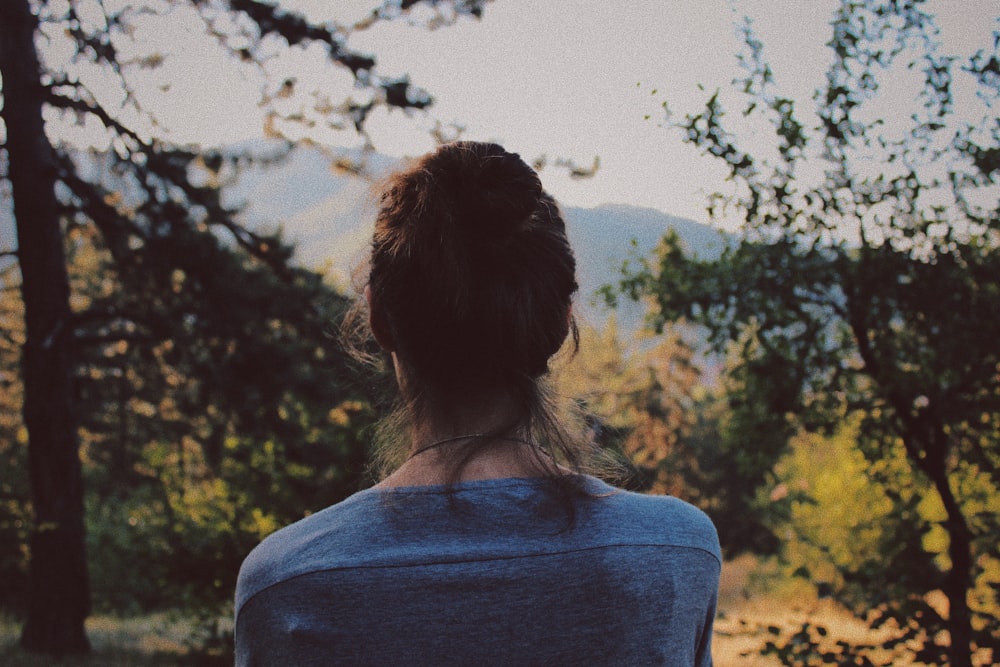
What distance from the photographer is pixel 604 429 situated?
2123 mm

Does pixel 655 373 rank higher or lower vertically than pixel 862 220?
lower

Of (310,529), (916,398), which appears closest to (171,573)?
(916,398)

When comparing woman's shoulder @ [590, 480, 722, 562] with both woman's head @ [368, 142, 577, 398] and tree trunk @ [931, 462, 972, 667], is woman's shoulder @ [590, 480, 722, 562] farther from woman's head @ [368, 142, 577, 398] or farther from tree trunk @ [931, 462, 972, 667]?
tree trunk @ [931, 462, 972, 667]

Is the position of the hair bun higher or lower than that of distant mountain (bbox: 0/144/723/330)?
lower

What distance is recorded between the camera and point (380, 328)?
128 cm

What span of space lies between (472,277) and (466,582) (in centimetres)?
45

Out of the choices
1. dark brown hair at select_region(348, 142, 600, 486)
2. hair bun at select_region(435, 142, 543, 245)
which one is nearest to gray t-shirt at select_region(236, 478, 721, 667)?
dark brown hair at select_region(348, 142, 600, 486)

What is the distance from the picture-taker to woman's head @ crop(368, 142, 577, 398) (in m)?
1.18

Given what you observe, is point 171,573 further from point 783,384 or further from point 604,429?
point 604,429

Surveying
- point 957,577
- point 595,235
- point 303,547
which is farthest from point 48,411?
point 303,547

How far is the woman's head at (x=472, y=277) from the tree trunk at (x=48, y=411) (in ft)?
31.9

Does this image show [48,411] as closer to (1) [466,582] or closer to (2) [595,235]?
(2) [595,235]

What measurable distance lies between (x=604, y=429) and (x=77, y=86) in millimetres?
9016

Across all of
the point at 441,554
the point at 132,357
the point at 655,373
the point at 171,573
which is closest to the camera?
the point at 441,554
